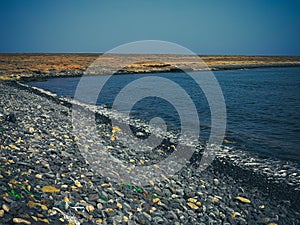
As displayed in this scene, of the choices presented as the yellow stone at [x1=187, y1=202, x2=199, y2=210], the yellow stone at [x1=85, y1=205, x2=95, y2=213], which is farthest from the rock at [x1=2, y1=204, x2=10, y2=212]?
the yellow stone at [x1=187, y1=202, x2=199, y2=210]

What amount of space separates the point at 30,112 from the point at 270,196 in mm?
13027

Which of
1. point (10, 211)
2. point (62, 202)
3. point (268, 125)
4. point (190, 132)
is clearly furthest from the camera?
point (268, 125)

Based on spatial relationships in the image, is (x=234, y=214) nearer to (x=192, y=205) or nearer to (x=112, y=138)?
(x=192, y=205)

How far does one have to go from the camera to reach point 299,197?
8.47m

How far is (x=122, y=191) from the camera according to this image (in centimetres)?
714

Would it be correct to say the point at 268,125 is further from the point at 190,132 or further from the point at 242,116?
the point at 190,132

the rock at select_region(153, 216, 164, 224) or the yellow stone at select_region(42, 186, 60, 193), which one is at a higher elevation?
the yellow stone at select_region(42, 186, 60, 193)

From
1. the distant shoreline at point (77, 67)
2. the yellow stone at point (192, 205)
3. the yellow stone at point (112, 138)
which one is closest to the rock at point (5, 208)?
the yellow stone at point (192, 205)

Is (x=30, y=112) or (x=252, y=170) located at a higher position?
(x=30, y=112)

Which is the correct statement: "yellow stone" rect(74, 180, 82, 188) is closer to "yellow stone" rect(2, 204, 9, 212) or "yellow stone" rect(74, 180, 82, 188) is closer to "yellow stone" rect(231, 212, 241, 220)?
"yellow stone" rect(2, 204, 9, 212)

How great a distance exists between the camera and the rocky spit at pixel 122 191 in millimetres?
5750

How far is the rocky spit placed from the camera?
575 centimetres

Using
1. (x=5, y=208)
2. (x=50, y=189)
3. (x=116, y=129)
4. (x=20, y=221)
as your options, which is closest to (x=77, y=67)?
(x=116, y=129)

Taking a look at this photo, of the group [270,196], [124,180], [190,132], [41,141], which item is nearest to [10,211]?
[124,180]
